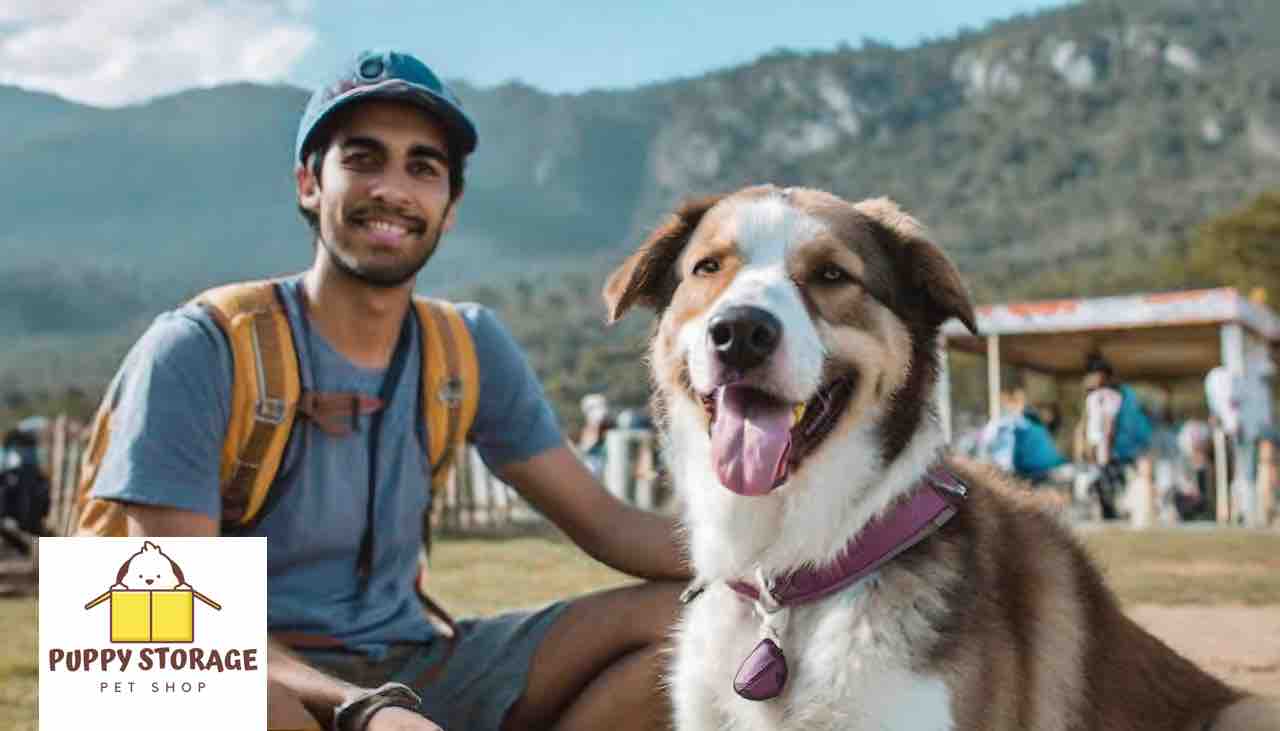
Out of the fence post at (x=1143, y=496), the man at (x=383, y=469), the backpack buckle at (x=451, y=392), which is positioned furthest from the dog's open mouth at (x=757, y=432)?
the fence post at (x=1143, y=496)

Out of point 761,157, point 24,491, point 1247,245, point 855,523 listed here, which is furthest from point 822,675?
point 761,157

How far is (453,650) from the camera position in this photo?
4.32m

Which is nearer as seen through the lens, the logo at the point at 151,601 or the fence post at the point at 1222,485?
the logo at the point at 151,601

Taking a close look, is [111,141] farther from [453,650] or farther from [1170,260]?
[453,650]

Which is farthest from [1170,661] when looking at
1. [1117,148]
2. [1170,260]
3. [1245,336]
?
[1117,148]

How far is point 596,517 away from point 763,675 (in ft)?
5.02

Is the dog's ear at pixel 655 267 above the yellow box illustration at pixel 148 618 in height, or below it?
above

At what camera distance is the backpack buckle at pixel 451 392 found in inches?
165

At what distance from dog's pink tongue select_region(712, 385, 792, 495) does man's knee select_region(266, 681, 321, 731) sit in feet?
4.10

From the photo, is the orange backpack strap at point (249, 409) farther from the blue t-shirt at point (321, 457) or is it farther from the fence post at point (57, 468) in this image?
the fence post at point (57, 468)

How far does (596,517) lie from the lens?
445cm

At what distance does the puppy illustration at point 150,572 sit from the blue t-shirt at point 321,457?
11.7 inches

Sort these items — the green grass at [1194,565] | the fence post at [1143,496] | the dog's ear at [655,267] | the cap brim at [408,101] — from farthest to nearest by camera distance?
the fence post at [1143,496] < the green grass at [1194,565] < the cap brim at [408,101] < the dog's ear at [655,267]

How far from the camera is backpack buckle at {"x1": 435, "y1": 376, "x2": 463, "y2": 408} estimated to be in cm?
419
